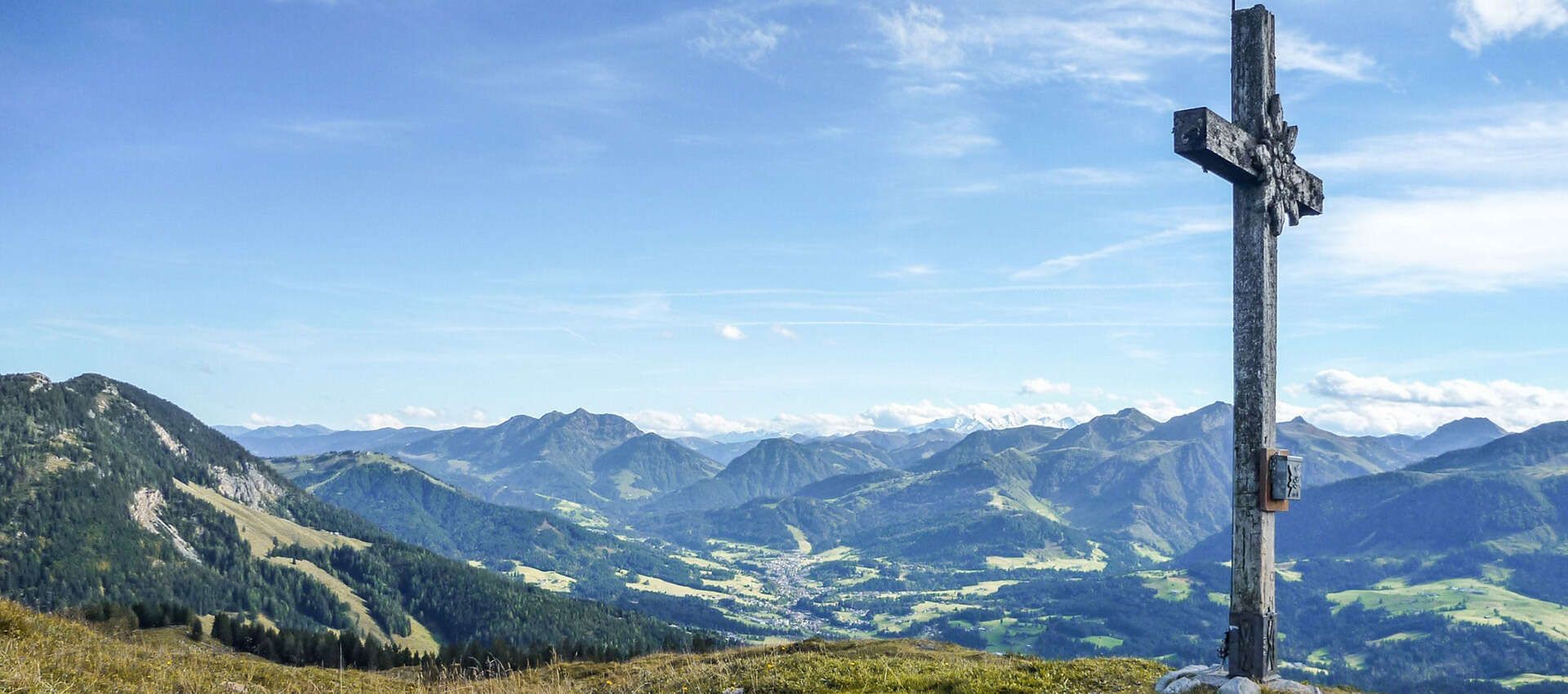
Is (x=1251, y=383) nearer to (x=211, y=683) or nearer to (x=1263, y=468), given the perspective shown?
(x=1263, y=468)

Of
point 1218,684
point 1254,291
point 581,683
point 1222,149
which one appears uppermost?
point 1222,149

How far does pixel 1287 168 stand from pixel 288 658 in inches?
3099

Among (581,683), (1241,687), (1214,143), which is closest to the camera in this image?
(1241,687)

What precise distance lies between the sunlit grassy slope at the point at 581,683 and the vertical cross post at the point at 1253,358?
7.50 ft

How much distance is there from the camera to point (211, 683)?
16.6 m

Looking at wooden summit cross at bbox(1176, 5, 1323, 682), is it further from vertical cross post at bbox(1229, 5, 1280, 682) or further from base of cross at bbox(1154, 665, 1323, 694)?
base of cross at bbox(1154, 665, 1323, 694)

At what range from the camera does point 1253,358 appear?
18.1 m

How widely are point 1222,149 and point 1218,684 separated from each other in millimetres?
9350

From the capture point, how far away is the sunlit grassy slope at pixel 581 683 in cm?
1530

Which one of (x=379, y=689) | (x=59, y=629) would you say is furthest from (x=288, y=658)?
(x=379, y=689)

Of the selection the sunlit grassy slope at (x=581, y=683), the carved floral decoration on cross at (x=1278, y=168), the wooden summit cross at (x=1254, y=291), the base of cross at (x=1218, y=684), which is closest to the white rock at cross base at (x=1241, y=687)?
the base of cross at (x=1218, y=684)

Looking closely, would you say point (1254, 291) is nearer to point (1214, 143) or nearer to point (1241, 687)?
point (1214, 143)

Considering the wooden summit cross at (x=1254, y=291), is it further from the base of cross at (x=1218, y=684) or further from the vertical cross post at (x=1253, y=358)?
the base of cross at (x=1218, y=684)

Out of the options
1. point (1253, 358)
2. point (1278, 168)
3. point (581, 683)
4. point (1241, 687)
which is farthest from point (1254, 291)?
point (581, 683)
